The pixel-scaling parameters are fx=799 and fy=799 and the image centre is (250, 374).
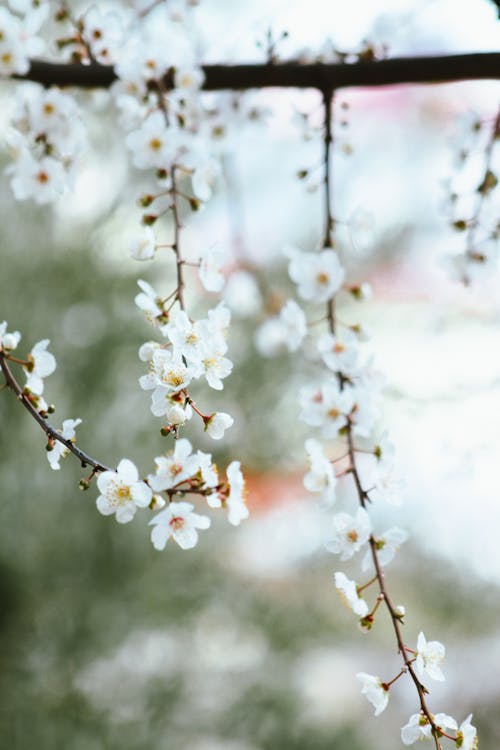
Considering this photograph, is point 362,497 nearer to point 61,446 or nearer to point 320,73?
point 61,446

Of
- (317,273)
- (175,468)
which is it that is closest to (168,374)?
(175,468)

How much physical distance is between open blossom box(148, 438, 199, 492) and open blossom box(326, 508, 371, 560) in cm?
9

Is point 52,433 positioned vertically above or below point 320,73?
below

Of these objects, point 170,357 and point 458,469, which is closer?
point 170,357

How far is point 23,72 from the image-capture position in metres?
0.46

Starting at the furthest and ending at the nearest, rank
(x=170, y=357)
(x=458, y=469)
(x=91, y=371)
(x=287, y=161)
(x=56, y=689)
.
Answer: (x=287, y=161) < (x=91, y=371) < (x=56, y=689) < (x=458, y=469) < (x=170, y=357)

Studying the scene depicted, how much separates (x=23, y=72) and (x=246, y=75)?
0.42 feet

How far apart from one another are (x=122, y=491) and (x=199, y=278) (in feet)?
0.61

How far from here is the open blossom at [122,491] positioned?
0.30m

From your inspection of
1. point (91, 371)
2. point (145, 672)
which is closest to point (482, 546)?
point (145, 672)

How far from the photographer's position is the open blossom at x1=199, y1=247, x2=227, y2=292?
1.28ft

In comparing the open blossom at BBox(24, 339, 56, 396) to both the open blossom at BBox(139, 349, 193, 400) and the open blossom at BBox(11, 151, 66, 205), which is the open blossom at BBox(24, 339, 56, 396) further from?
the open blossom at BBox(11, 151, 66, 205)

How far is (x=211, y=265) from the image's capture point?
39 centimetres

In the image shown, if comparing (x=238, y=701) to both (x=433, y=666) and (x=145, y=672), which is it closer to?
(x=145, y=672)
